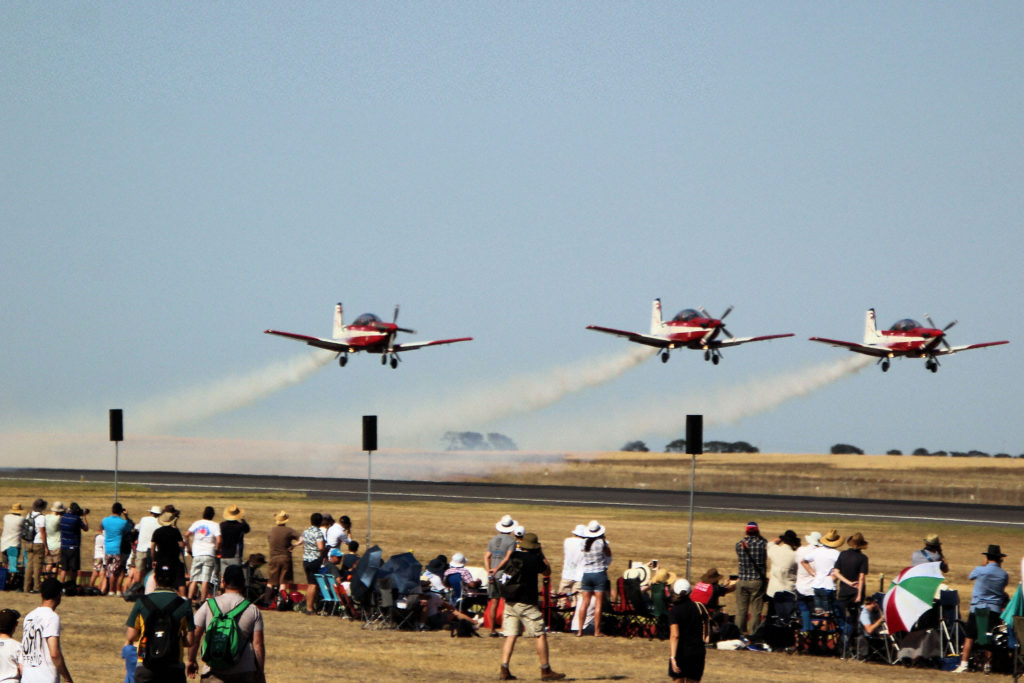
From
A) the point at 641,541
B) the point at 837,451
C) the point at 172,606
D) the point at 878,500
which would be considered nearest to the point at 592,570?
the point at 172,606

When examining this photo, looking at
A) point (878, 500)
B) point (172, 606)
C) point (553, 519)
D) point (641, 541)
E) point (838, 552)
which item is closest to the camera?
point (172, 606)

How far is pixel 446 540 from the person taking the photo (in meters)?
36.1

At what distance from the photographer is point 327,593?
22.2 metres

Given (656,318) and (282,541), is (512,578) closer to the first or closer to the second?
(282,541)

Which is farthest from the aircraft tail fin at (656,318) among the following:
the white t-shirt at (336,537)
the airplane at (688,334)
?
the white t-shirt at (336,537)

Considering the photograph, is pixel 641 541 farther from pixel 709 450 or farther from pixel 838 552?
pixel 709 450

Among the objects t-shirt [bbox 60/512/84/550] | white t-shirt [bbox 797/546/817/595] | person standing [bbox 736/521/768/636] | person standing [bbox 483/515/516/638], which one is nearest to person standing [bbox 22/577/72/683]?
person standing [bbox 483/515/516/638]

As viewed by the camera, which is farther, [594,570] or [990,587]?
[594,570]

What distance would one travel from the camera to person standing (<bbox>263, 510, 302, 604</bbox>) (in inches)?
890

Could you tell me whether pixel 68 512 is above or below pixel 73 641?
above

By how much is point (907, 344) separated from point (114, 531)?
46899 mm

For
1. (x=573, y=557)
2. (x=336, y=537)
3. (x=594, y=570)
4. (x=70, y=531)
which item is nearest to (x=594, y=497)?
(x=336, y=537)

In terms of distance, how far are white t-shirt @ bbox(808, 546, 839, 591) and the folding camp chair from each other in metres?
8.13

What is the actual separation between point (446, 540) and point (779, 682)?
66.9 feet
